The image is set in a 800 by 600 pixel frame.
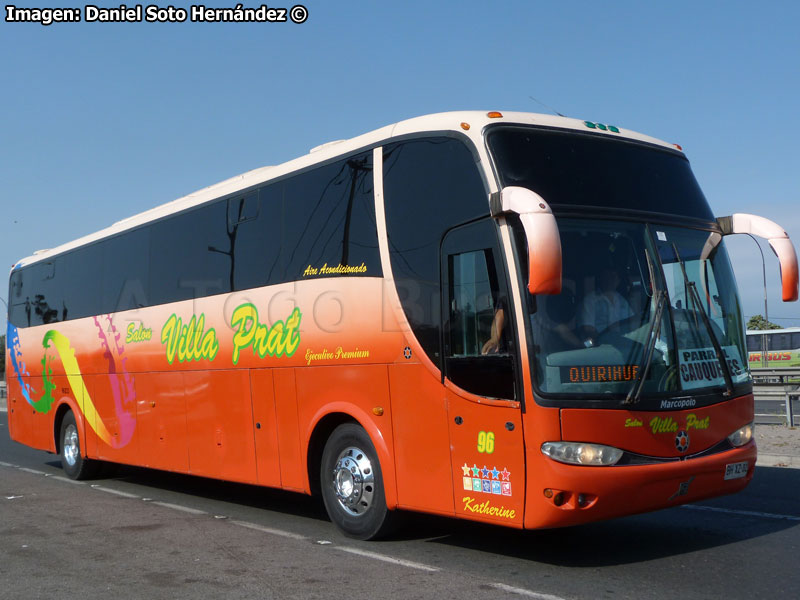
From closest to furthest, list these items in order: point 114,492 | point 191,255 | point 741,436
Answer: point 741,436 < point 191,255 < point 114,492

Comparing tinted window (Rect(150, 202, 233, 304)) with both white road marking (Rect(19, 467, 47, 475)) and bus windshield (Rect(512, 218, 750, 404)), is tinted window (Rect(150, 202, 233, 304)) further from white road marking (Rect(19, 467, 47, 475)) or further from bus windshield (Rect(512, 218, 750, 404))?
white road marking (Rect(19, 467, 47, 475))

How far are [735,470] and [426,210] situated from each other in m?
3.33

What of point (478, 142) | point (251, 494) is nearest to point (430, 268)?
point (478, 142)

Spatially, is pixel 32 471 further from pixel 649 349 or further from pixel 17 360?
pixel 649 349

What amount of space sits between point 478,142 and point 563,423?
2357 mm

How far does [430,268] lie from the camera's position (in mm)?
7645

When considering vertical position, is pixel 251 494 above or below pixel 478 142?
below

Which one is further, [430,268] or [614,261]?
[430,268]

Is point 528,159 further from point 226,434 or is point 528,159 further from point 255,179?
point 226,434

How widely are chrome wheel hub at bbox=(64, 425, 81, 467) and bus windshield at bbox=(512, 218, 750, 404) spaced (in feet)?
35.0

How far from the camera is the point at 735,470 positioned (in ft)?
24.4

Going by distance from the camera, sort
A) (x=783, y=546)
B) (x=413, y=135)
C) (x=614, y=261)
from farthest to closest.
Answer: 1. (x=413, y=135)
2. (x=783, y=546)
3. (x=614, y=261)

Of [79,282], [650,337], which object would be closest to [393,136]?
[650,337]

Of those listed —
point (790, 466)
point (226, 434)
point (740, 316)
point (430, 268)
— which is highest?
point (430, 268)
